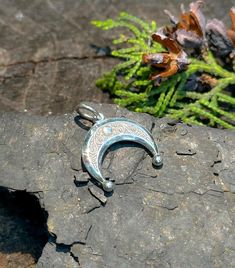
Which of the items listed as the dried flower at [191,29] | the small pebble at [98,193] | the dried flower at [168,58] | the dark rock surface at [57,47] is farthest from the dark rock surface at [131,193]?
the dried flower at [191,29]

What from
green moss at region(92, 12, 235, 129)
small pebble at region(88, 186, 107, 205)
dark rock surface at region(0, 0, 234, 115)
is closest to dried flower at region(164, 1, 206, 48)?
green moss at region(92, 12, 235, 129)

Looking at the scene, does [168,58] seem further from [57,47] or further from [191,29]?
[57,47]

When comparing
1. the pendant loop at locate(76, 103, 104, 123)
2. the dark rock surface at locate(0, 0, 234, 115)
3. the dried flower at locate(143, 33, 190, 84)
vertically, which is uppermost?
the dried flower at locate(143, 33, 190, 84)

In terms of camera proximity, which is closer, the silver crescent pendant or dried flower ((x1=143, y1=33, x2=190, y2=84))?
the silver crescent pendant

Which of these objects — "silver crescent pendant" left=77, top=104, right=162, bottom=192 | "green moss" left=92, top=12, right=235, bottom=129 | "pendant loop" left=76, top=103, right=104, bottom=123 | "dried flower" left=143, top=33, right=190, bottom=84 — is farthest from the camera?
"green moss" left=92, top=12, right=235, bottom=129

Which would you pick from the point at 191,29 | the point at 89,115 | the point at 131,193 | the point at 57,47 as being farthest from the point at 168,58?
the point at 131,193

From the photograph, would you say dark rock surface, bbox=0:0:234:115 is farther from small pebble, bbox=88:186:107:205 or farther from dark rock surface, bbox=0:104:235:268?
small pebble, bbox=88:186:107:205

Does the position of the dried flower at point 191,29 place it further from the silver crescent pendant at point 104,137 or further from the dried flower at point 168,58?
the silver crescent pendant at point 104,137
